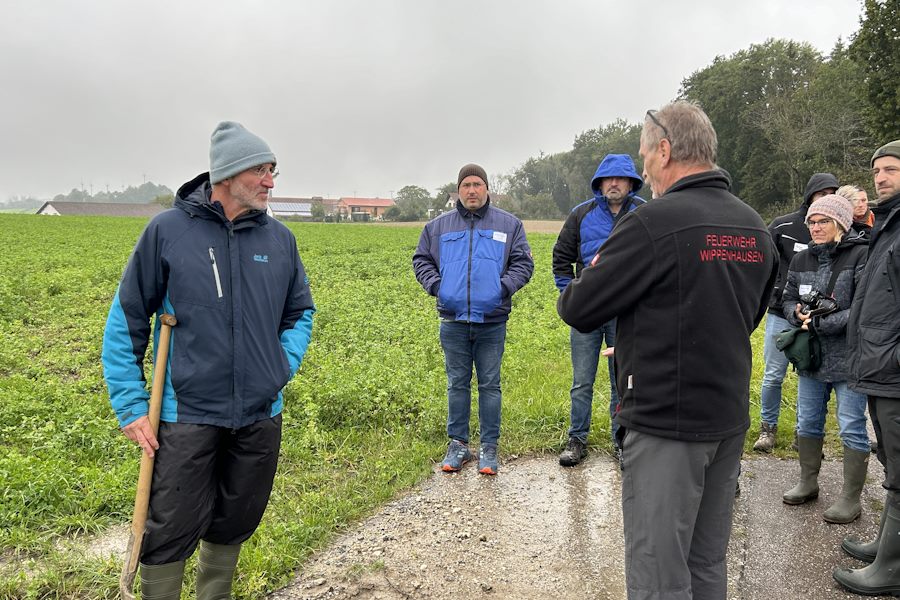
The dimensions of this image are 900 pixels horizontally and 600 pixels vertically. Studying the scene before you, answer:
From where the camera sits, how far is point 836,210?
4.28 metres

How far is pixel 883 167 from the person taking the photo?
3.57 m

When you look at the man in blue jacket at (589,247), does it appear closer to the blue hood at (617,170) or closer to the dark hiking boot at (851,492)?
the blue hood at (617,170)

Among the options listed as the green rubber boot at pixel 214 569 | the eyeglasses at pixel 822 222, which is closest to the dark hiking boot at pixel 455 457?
the green rubber boot at pixel 214 569

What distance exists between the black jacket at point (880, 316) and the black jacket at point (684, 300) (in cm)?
140

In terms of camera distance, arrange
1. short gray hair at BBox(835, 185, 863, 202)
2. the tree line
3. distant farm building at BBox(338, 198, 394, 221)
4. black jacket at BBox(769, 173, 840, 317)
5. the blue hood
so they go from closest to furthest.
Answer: the blue hood < short gray hair at BBox(835, 185, 863, 202) < black jacket at BBox(769, 173, 840, 317) < the tree line < distant farm building at BBox(338, 198, 394, 221)

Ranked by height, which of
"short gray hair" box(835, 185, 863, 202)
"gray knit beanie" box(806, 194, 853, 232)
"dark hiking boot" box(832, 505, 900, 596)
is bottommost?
"dark hiking boot" box(832, 505, 900, 596)

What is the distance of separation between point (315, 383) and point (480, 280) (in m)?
2.77

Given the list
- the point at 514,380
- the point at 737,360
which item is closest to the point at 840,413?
the point at 737,360

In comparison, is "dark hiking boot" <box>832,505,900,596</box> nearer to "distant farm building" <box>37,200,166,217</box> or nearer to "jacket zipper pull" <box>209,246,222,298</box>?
"jacket zipper pull" <box>209,246,222,298</box>

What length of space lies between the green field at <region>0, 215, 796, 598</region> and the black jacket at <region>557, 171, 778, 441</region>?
2353mm

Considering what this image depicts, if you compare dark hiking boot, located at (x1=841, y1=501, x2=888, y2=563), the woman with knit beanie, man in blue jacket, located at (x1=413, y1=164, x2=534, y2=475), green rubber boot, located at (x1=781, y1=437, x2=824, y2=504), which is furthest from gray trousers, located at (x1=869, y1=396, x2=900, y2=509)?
man in blue jacket, located at (x1=413, y1=164, x2=534, y2=475)

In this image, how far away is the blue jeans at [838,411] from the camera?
414cm

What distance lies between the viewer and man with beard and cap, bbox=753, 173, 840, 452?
5.39 m

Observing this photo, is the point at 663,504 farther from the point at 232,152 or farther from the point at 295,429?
the point at 295,429
